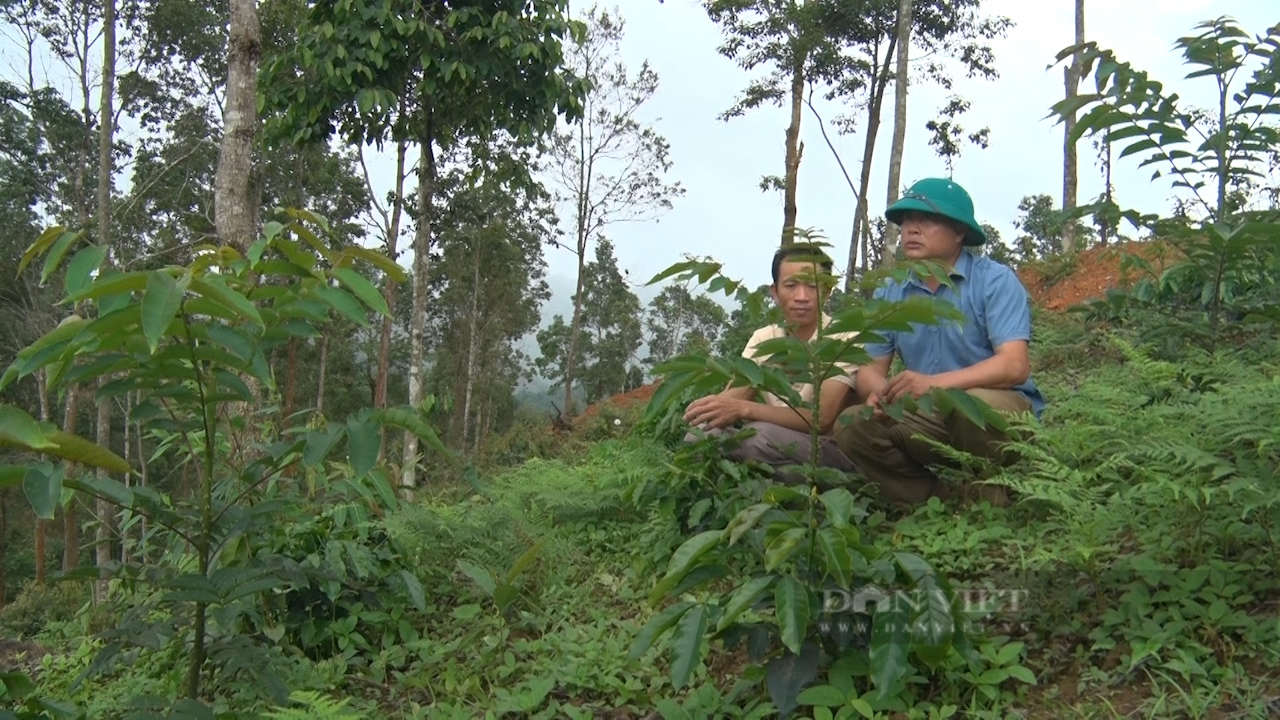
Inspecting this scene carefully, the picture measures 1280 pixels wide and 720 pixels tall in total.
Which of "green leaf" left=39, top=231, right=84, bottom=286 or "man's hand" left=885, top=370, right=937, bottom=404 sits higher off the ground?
"green leaf" left=39, top=231, right=84, bottom=286

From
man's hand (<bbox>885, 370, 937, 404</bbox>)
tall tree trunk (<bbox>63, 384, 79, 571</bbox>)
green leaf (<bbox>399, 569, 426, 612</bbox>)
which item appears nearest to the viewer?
man's hand (<bbox>885, 370, 937, 404</bbox>)

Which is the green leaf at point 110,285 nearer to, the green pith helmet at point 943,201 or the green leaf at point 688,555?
the green leaf at point 688,555

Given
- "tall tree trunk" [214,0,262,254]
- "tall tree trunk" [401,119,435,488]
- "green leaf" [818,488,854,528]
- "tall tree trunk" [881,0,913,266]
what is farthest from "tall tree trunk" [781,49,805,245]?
"green leaf" [818,488,854,528]

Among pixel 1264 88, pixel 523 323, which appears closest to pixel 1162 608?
pixel 1264 88

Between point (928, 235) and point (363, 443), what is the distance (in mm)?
2151

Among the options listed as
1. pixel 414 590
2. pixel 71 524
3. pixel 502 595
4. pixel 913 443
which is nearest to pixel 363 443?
pixel 414 590

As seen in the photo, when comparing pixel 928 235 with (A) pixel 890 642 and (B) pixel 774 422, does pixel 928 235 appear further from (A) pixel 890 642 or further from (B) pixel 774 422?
(A) pixel 890 642

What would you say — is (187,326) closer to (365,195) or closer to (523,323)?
(365,195)

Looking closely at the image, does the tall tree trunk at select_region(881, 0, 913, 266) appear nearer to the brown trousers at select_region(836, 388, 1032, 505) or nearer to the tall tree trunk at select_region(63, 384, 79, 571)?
the brown trousers at select_region(836, 388, 1032, 505)

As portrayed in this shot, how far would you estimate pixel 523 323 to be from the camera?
3319 cm

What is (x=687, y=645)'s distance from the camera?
6.40 ft

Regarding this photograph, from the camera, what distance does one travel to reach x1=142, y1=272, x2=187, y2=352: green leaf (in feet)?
4.77

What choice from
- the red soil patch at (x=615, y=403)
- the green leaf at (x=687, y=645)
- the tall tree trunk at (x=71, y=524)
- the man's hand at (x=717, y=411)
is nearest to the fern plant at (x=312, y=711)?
the green leaf at (x=687, y=645)

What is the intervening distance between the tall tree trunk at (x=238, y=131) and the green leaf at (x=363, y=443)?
3.78m
